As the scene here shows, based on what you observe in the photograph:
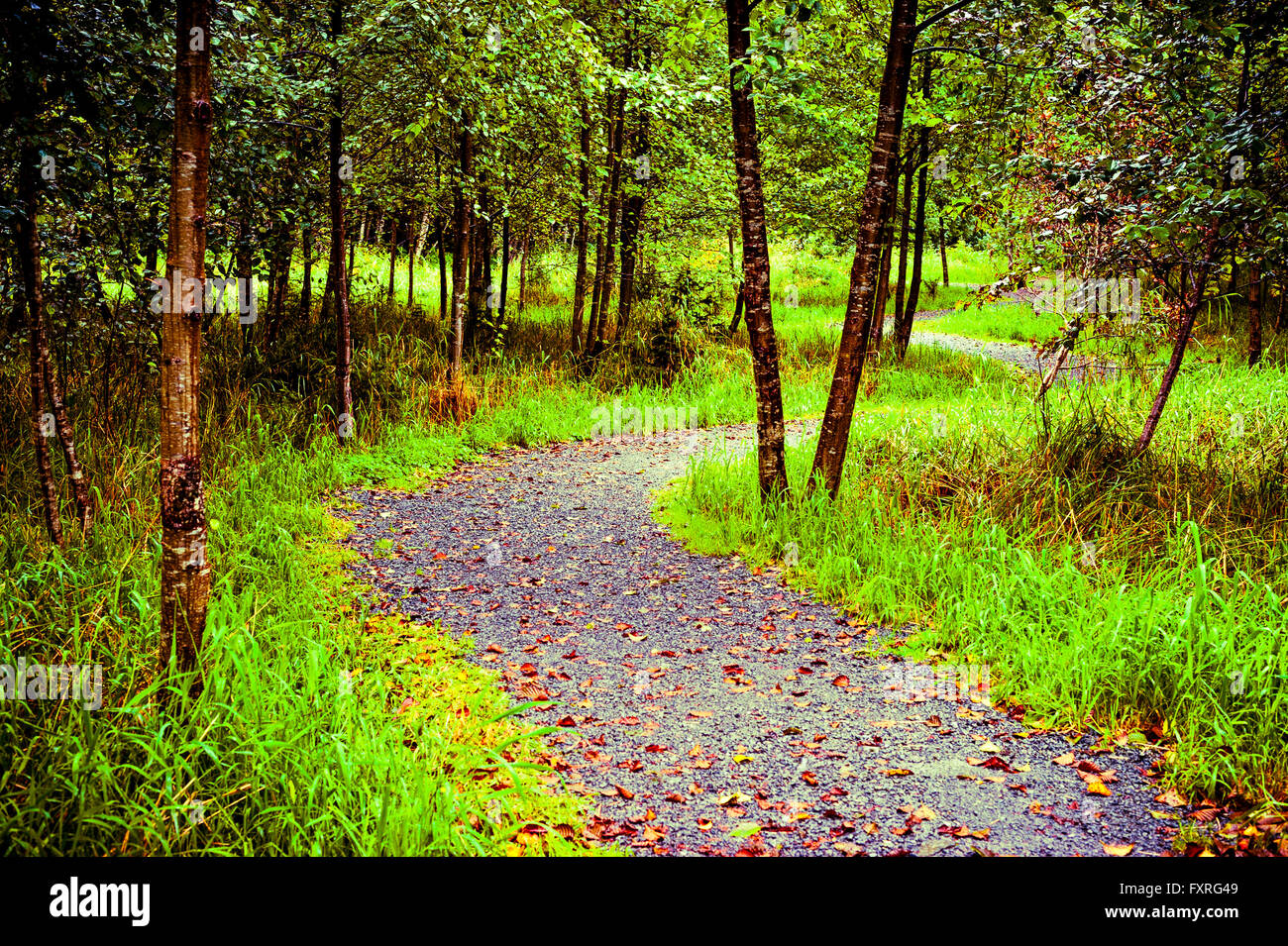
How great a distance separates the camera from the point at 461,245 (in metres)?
10.8

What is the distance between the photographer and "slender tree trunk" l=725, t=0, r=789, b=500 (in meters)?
7.04

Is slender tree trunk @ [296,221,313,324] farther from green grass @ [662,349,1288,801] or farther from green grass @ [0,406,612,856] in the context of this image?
green grass @ [0,406,612,856]

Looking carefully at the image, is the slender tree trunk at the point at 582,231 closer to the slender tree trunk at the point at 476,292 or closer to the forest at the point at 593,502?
the forest at the point at 593,502

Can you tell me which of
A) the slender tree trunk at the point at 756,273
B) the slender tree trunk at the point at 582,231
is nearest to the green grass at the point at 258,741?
the slender tree trunk at the point at 756,273

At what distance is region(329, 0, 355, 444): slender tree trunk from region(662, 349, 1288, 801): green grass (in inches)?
176

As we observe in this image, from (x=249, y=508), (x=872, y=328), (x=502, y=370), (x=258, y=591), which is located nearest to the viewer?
(x=258, y=591)

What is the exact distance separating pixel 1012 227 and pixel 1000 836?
29.8ft

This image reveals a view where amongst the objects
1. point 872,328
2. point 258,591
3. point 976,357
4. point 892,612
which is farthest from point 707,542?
point 976,357

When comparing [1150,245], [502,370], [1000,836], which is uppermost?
[1150,245]

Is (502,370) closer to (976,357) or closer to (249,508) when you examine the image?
(249,508)

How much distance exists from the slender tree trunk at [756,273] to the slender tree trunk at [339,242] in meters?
4.14

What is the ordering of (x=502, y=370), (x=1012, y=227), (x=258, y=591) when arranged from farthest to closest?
1. (x=502, y=370)
2. (x=1012, y=227)
3. (x=258, y=591)

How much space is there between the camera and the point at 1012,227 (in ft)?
33.4

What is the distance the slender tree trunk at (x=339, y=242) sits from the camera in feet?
27.8
